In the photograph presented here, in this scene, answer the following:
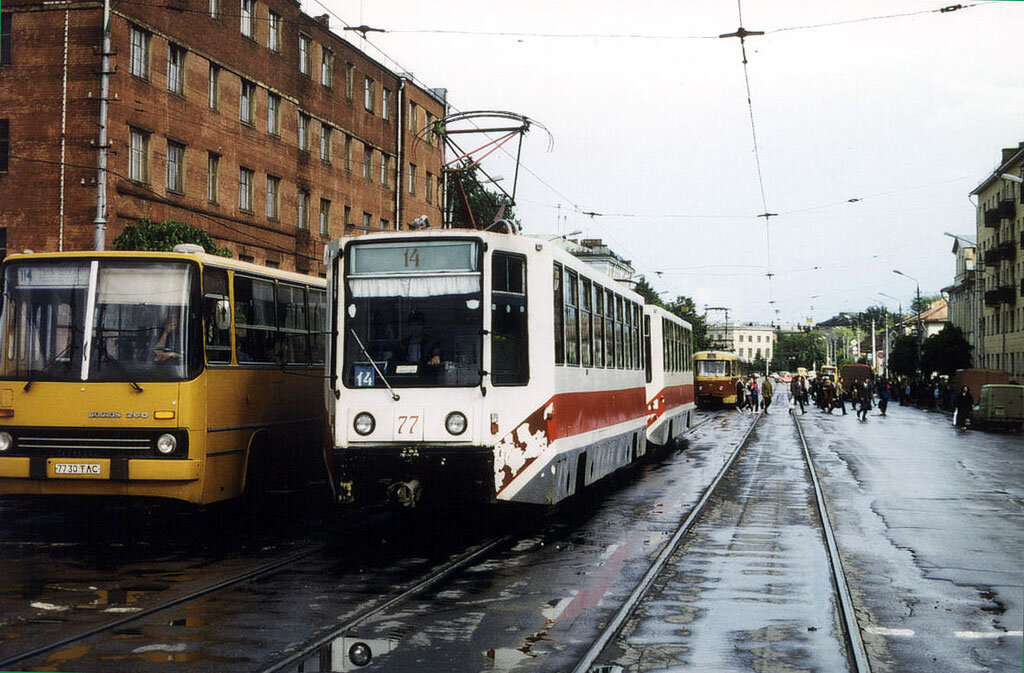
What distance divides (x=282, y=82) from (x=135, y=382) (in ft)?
109

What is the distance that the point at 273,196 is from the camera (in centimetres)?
4312

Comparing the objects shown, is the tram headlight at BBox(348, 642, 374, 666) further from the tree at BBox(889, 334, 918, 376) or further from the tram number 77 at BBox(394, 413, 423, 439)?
the tree at BBox(889, 334, 918, 376)

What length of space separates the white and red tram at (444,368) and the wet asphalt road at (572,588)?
76 centimetres

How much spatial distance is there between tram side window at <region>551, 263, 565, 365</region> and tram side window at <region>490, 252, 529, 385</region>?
22.7 inches

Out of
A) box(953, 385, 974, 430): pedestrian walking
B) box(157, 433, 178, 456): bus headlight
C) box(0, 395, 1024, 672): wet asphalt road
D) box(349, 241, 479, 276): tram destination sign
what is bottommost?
box(0, 395, 1024, 672): wet asphalt road

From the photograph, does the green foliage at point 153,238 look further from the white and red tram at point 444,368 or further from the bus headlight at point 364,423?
the bus headlight at point 364,423

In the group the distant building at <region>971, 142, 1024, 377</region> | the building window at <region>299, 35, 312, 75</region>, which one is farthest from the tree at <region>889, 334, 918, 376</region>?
the building window at <region>299, 35, 312, 75</region>

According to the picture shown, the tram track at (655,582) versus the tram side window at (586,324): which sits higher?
the tram side window at (586,324)

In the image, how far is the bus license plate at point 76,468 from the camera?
1141cm

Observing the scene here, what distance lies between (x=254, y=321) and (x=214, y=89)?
88.1 ft

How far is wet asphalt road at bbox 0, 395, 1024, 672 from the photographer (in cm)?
727

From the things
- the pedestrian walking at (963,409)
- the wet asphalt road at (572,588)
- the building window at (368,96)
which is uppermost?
the building window at (368,96)

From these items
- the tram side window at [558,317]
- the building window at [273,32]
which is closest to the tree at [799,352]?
the building window at [273,32]

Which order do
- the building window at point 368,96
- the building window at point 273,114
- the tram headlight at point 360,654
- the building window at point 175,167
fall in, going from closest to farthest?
the tram headlight at point 360,654 → the building window at point 175,167 → the building window at point 273,114 → the building window at point 368,96
